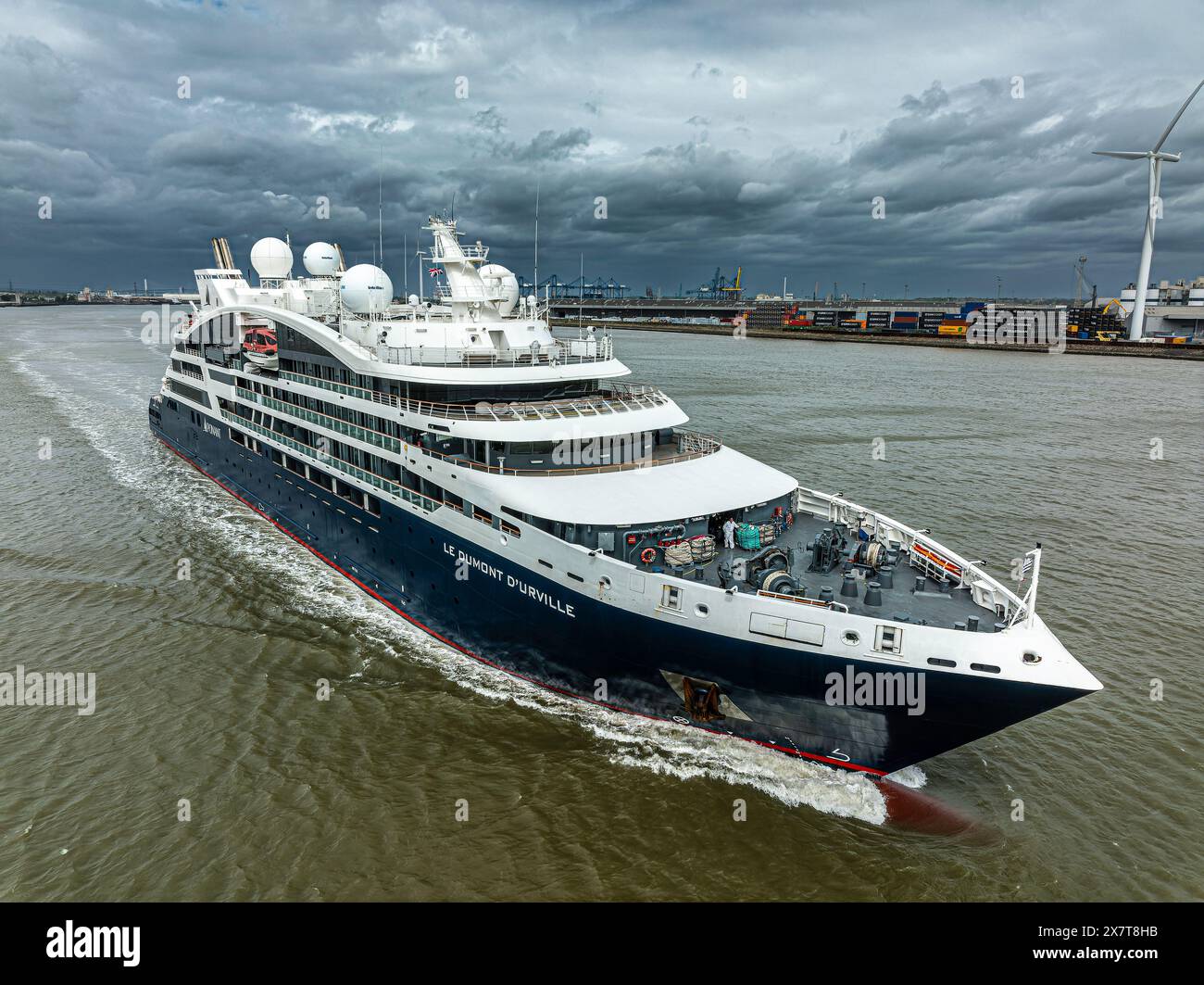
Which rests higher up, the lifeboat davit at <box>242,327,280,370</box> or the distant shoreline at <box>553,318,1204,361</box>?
the distant shoreline at <box>553,318,1204,361</box>

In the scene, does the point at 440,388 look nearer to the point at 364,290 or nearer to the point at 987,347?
the point at 364,290

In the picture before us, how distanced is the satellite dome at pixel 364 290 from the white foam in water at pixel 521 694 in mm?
10495

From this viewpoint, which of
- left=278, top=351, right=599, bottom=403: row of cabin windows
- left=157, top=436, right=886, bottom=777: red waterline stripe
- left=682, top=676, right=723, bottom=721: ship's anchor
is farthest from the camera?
left=278, top=351, right=599, bottom=403: row of cabin windows

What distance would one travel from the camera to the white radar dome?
25.3 meters

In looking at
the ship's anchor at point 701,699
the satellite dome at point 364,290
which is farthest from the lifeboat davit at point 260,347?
the ship's anchor at point 701,699

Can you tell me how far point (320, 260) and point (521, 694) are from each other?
2773 centimetres

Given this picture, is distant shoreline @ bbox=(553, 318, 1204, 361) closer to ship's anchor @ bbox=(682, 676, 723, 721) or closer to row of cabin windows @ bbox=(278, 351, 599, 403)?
row of cabin windows @ bbox=(278, 351, 599, 403)

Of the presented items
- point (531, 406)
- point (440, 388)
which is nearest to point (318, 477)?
point (440, 388)

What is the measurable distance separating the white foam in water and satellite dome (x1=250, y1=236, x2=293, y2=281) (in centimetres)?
1221

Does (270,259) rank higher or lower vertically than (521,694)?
higher

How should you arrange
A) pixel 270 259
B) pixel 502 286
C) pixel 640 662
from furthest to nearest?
pixel 270 259 < pixel 502 286 < pixel 640 662

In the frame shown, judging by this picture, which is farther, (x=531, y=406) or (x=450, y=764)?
(x=531, y=406)

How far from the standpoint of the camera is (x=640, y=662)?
16.2 m

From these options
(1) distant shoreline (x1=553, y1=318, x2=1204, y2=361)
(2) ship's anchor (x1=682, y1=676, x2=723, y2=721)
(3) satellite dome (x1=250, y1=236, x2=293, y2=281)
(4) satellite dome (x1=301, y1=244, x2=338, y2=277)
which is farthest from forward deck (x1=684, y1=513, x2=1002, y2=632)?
(1) distant shoreline (x1=553, y1=318, x2=1204, y2=361)
